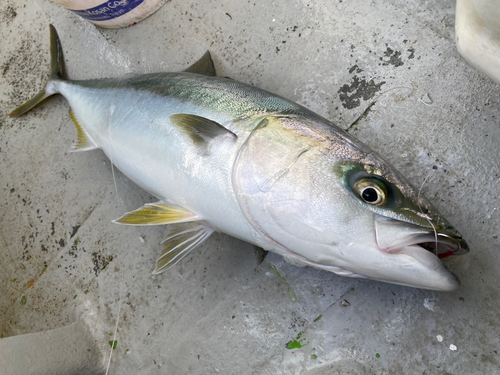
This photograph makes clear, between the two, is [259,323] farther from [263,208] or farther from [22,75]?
[22,75]

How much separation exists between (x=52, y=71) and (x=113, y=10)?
64 cm

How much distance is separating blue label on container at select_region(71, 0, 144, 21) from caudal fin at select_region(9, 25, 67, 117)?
37cm

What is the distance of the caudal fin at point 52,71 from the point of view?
2.48m

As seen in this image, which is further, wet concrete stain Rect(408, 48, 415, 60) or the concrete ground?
wet concrete stain Rect(408, 48, 415, 60)

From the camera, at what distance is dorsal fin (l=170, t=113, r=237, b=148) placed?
1.43 meters

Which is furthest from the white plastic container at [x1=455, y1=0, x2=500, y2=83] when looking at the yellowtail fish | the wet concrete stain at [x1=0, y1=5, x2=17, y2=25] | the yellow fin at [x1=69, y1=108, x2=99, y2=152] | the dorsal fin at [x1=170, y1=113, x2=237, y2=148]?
the wet concrete stain at [x1=0, y1=5, x2=17, y2=25]

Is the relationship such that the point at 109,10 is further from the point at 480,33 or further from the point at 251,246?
the point at 480,33

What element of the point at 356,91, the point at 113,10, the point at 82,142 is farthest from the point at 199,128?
the point at 113,10

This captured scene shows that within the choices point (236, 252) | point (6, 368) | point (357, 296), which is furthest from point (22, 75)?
point (357, 296)

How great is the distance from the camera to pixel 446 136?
5.48 ft

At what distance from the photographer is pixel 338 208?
1.19 metres

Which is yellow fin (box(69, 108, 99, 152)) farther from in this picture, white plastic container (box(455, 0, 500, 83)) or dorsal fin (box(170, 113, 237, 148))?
white plastic container (box(455, 0, 500, 83))

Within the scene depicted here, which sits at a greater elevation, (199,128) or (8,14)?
(199,128)

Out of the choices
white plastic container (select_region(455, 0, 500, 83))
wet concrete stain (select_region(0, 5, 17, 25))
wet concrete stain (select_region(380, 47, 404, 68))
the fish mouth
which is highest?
white plastic container (select_region(455, 0, 500, 83))
